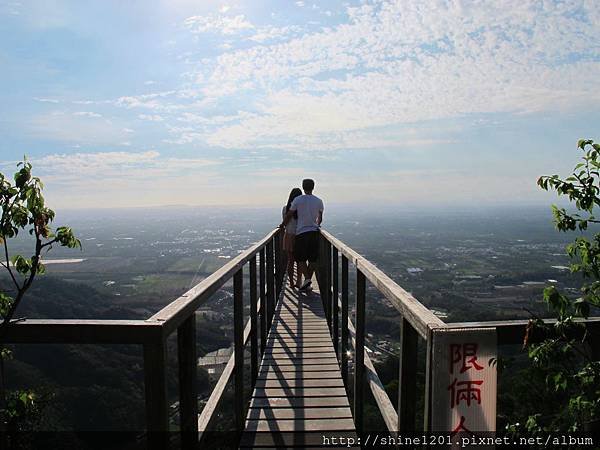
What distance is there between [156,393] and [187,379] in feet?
1.12

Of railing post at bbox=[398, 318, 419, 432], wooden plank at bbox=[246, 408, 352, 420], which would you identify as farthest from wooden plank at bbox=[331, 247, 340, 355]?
railing post at bbox=[398, 318, 419, 432]

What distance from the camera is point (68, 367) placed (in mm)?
10180

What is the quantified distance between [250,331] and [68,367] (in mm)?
8594

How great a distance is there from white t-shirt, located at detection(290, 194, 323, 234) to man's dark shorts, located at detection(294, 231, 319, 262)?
0.10m

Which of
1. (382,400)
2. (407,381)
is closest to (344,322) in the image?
(382,400)

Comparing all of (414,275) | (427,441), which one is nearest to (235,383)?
(427,441)

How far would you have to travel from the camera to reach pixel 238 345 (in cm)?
299

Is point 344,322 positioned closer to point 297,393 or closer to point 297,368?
point 297,368

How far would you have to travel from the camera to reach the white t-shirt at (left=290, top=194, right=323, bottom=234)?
250 inches

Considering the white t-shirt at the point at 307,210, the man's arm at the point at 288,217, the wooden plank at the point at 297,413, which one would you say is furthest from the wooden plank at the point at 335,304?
the man's arm at the point at 288,217

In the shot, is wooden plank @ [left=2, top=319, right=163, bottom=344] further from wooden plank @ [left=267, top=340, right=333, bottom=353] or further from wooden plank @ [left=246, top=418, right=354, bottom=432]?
wooden plank @ [left=267, top=340, right=333, bottom=353]

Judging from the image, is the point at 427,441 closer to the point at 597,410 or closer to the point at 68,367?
the point at 597,410

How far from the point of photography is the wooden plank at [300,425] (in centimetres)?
291

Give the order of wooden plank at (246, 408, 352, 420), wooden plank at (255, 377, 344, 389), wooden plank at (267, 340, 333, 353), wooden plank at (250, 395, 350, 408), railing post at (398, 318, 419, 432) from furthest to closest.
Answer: wooden plank at (267, 340, 333, 353) < wooden plank at (255, 377, 344, 389) < wooden plank at (250, 395, 350, 408) < wooden plank at (246, 408, 352, 420) < railing post at (398, 318, 419, 432)
